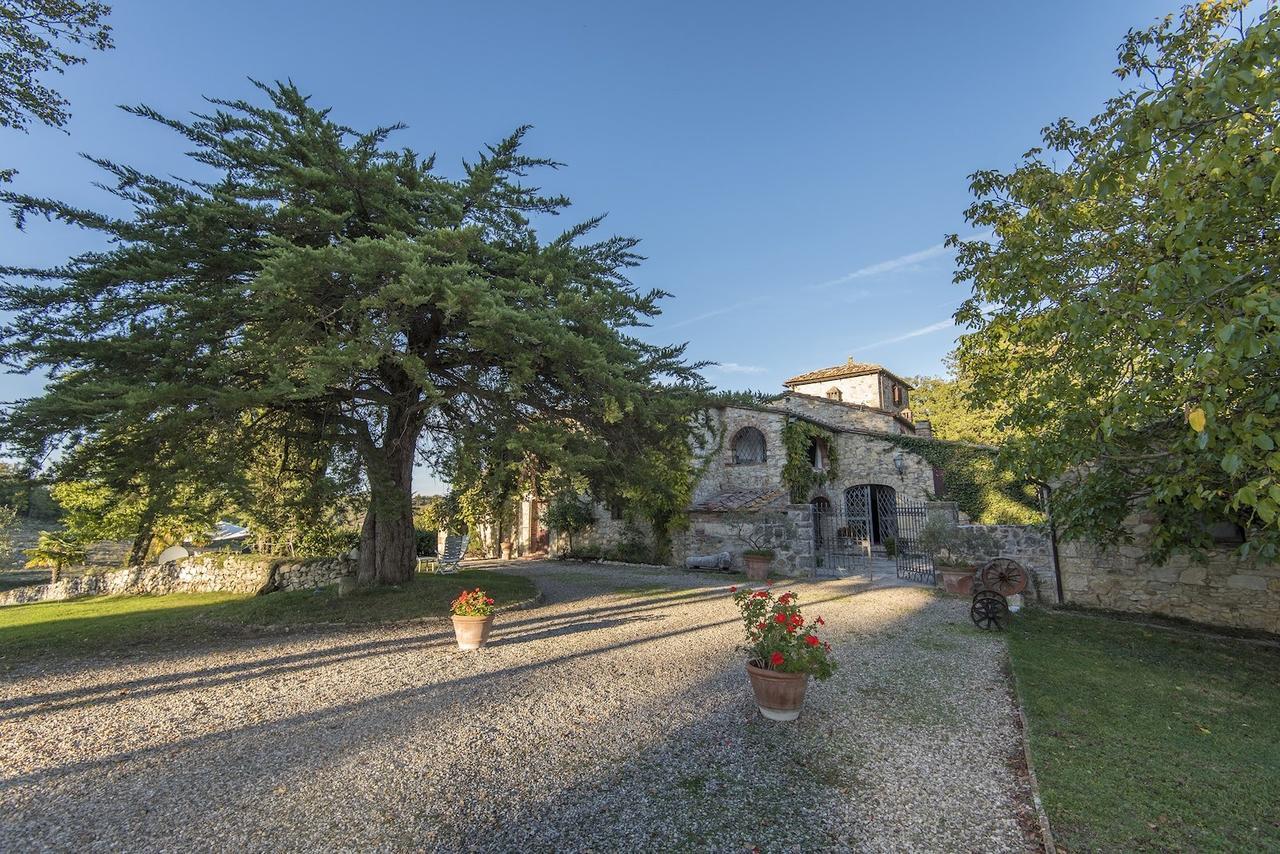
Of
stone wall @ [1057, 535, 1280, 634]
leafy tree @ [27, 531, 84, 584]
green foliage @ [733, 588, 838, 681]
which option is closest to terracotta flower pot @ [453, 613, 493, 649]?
green foliage @ [733, 588, 838, 681]

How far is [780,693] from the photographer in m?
4.75

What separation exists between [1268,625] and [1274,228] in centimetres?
688

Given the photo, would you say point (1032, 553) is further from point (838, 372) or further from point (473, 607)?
point (838, 372)

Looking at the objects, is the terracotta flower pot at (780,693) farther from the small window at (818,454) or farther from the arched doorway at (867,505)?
the small window at (818,454)

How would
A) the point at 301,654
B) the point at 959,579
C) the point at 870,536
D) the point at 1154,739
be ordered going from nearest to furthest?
the point at 1154,739 < the point at 301,654 < the point at 959,579 < the point at 870,536

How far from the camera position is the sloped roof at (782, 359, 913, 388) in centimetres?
2788

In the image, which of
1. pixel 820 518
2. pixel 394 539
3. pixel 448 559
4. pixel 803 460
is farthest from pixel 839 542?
pixel 394 539

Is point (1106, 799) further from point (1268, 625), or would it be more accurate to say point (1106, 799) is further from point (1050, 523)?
point (1268, 625)

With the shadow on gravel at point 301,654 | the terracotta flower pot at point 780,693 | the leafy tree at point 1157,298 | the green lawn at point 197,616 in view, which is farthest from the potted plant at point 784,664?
the green lawn at point 197,616

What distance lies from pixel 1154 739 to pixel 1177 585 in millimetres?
6829

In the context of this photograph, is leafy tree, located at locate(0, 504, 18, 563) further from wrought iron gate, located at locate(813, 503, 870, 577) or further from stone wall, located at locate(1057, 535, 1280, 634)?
stone wall, located at locate(1057, 535, 1280, 634)

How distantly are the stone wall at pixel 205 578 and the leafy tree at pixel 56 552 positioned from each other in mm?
1001

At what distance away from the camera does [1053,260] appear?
7.40 meters

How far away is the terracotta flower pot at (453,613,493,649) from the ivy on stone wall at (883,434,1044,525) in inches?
636
